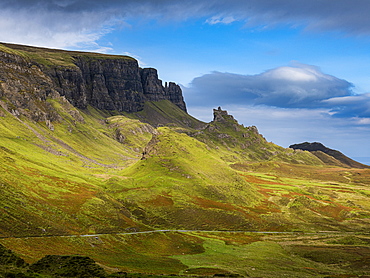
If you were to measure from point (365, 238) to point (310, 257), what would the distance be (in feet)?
Result: 183

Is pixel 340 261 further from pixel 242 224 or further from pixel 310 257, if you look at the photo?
pixel 242 224

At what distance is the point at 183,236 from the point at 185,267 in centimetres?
4947

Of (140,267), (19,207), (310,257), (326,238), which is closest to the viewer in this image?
(140,267)

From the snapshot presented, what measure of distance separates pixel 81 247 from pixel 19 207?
43.4m

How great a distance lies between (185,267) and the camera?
4242 inches

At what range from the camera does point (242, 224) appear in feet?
618

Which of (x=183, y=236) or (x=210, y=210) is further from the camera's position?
(x=210, y=210)

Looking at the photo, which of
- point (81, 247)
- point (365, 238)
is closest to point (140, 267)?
point (81, 247)

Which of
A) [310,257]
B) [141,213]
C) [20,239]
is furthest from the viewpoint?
[141,213]

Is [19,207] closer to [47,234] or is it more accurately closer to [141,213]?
[47,234]

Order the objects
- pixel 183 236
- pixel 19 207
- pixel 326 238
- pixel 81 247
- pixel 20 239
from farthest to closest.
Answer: pixel 326 238 → pixel 183 236 → pixel 19 207 → pixel 81 247 → pixel 20 239

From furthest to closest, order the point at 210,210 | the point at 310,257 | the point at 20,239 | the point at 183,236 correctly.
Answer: the point at 210,210 → the point at 183,236 → the point at 310,257 → the point at 20,239

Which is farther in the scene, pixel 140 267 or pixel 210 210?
pixel 210 210

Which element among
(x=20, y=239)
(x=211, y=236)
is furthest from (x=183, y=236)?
(x=20, y=239)
